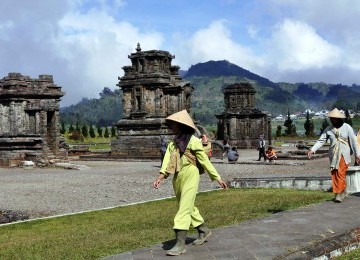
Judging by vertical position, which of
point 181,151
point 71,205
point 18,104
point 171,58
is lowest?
point 71,205

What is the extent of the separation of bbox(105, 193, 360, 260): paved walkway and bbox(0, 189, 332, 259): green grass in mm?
865

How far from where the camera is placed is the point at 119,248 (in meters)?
7.66

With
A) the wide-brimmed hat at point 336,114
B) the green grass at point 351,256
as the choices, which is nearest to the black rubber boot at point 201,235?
the green grass at point 351,256

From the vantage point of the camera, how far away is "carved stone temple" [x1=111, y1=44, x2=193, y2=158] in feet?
129

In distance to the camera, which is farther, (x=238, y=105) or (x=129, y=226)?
(x=238, y=105)

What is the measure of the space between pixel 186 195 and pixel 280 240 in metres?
1.42

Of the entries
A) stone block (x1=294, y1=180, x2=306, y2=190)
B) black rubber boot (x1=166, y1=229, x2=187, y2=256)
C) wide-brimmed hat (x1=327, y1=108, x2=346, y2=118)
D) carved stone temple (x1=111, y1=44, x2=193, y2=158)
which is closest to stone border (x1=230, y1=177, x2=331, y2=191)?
stone block (x1=294, y1=180, x2=306, y2=190)

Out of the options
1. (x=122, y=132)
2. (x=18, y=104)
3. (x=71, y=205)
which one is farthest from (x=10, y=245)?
(x=122, y=132)

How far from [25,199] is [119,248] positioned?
→ 8.59 meters

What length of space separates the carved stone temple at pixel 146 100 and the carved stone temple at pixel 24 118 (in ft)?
28.2

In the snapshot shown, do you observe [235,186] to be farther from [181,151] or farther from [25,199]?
[181,151]

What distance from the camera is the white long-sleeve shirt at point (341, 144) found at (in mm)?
11156

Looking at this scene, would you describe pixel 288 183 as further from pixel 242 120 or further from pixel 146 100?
pixel 242 120

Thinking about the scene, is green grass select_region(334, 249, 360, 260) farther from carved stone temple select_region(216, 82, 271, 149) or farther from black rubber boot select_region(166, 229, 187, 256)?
carved stone temple select_region(216, 82, 271, 149)
